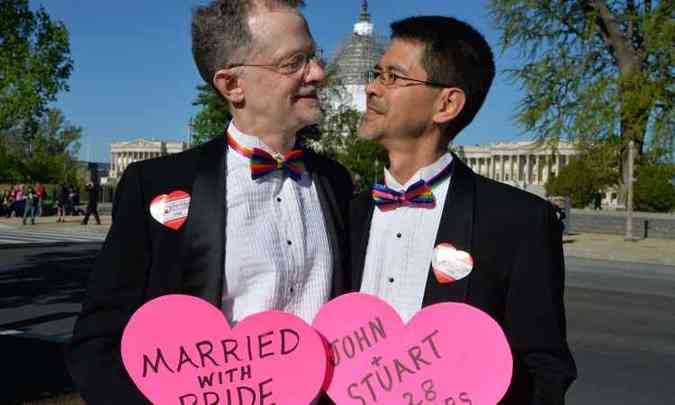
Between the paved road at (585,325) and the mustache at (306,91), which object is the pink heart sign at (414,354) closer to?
the mustache at (306,91)

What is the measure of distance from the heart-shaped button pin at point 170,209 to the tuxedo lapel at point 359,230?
1.68ft

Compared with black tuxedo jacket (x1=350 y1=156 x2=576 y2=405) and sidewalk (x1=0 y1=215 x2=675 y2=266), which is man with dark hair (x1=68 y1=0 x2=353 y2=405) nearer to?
black tuxedo jacket (x1=350 y1=156 x2=576 y2=405)

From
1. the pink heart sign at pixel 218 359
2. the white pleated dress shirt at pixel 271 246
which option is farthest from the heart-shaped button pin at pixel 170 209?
the pink heart sign at pixel 218 359

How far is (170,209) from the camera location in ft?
6.57

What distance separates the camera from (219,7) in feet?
7.04

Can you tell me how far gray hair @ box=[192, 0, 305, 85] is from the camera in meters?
2.13

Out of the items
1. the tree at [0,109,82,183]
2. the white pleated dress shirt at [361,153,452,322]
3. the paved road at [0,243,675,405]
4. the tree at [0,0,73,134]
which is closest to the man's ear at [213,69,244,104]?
the white pleated dress shirt at [361,153,452,322]

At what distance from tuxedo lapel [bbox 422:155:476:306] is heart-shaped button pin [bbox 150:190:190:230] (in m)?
0.69

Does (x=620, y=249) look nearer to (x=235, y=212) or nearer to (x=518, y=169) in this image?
(x=235, y=212)

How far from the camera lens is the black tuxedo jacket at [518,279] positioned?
1966 mm

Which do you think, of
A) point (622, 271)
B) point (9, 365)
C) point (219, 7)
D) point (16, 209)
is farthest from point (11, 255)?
point (16, 209)

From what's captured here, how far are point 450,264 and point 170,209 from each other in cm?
77

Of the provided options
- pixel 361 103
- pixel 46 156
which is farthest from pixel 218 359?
pixel 361 103

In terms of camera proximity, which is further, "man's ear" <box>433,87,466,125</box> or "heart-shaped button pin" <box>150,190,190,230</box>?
"man's ear" <box>433,87,466,125</box>
